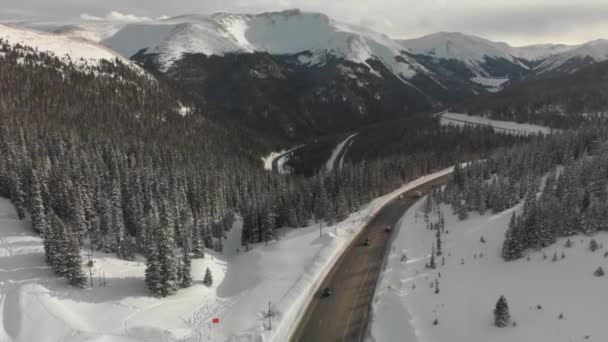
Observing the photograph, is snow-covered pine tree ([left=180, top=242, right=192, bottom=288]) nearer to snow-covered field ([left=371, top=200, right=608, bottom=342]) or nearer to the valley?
the valley

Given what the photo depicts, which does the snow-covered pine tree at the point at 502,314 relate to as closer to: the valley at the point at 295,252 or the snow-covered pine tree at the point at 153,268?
the valley at the point at 295,252

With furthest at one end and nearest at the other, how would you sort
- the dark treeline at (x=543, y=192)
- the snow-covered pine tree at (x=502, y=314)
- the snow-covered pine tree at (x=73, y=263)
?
1. the snow-covered pine tree at (x=73, y=263)
2. the dark treeline at (x=543, y=192)
3. the snow-covered pine tree at (x=502, y=314)

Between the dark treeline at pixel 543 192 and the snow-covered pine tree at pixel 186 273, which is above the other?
the dark treeline at pixel 543 192

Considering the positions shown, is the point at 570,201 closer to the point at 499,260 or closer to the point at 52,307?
the point at 499,260

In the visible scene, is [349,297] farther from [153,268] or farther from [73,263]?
[73,263]

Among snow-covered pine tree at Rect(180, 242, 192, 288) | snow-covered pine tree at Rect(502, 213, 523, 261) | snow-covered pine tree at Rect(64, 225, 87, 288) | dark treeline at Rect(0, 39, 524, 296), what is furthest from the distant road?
snow-covered pine tree at Rect(64, 225, 87, 288)

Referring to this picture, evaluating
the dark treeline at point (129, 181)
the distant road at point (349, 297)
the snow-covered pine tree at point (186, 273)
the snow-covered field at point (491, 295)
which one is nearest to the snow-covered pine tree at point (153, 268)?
the dark treeline at point (129, 181)

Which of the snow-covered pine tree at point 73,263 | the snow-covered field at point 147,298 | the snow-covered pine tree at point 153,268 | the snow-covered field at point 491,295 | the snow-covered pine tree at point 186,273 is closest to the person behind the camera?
the snow-covered field at point 491,295
